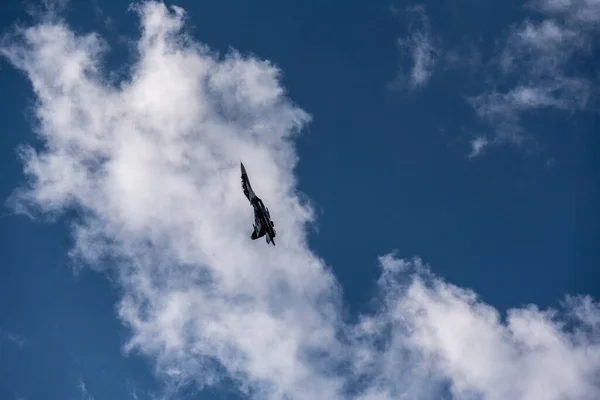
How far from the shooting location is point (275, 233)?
486 feet

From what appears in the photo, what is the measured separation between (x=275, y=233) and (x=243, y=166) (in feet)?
46.2

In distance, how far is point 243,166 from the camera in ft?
481

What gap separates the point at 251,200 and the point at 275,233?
8605mm

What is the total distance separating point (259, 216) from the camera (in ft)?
475

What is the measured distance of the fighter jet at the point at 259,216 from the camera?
143875 mm

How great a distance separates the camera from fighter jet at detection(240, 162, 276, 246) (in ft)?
472

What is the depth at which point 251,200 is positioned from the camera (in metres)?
144

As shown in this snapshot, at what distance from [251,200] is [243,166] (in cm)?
707
